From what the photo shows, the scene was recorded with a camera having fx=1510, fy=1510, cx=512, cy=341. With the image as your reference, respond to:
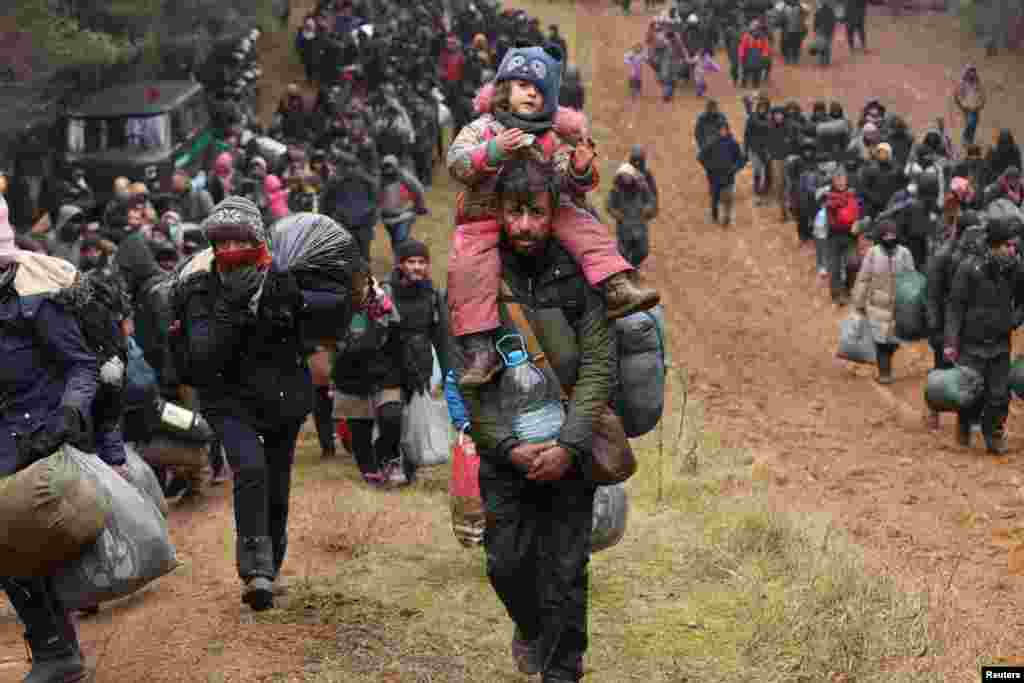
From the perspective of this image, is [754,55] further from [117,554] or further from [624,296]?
[117,554]

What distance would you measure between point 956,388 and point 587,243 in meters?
7.71

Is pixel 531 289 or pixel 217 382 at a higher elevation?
pixel 531 289

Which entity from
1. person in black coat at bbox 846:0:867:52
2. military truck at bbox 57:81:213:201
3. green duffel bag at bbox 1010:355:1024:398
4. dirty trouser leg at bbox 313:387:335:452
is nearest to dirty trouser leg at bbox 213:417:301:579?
dirty trouser leg at bbox 313:387:335:452

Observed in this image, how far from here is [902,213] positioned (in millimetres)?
18000

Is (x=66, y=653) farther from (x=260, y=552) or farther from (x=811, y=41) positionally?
(x=811, y=41)

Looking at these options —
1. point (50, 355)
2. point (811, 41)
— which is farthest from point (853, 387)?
point (811, 41)

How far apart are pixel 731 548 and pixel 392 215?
908 cm

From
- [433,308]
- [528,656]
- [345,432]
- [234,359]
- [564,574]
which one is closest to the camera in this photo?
[564,574]

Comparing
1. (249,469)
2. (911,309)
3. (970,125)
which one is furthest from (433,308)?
(970,125)

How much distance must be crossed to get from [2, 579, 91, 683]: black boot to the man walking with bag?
1.79m

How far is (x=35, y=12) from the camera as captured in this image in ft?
60.1

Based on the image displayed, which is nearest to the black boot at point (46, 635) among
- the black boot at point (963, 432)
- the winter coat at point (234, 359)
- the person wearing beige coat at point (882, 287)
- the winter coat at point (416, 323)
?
the winter coat at point (234, 359)

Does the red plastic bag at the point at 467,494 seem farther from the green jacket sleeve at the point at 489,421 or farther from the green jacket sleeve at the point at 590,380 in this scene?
the green jacket sleeve at the point at 590,380

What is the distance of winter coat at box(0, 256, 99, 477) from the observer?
604 centimetres
